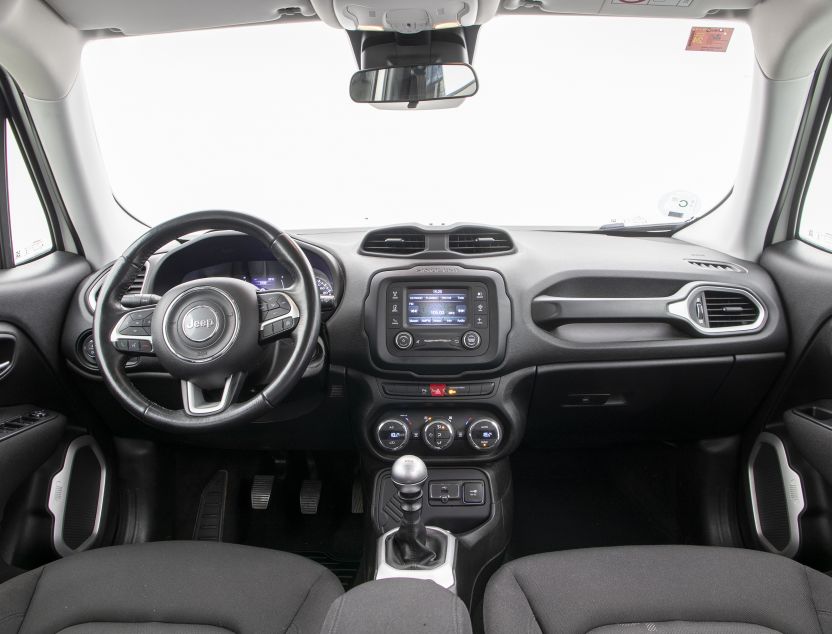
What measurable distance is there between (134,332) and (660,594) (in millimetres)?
1520

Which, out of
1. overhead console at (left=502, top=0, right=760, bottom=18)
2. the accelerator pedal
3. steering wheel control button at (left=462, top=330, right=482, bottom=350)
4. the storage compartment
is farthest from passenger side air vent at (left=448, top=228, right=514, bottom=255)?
the accelerator pedal

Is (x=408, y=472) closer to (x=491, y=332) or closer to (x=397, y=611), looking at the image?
(x=397, y=611)

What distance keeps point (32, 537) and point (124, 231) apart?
1230 millimetres

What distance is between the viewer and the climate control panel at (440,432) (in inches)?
77.8

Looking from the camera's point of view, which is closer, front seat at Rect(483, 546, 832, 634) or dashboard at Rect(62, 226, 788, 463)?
front seat at Rect(483, 546, 832, 634)

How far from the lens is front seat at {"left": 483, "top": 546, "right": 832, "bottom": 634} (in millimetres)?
1319

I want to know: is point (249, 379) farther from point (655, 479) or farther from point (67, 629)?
point (655, 479)

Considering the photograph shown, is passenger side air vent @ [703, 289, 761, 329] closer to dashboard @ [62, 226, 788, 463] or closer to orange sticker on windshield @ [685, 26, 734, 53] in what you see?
dashboard @ [62, 226, 788, 463]

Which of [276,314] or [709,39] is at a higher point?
[709,39]

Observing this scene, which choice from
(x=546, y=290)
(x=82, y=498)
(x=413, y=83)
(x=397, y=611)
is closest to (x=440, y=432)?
(x=546, y=290)

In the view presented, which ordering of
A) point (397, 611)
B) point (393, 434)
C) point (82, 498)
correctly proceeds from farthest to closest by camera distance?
point (82, 498), point (393, 434), point (397, 611)

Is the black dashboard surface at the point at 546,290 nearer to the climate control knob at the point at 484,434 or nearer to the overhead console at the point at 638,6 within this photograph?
the climate control knob at the point at 484,434

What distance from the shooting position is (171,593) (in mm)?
1447

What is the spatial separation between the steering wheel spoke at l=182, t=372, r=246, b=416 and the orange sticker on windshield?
209cm
